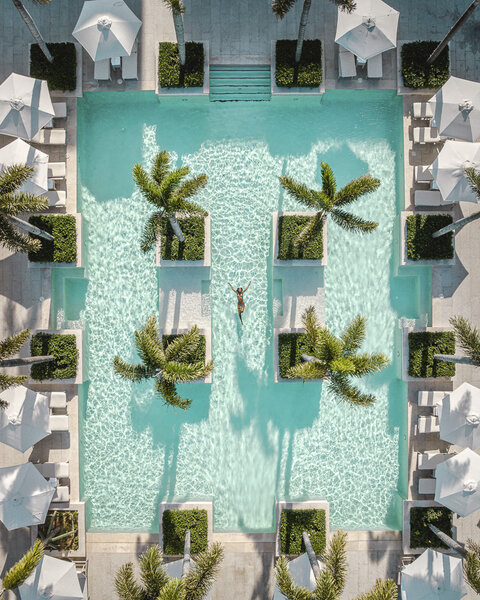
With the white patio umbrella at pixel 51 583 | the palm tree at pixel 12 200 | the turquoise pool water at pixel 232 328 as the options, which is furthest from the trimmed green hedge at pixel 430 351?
the white patio umbrella at pixel 51 583

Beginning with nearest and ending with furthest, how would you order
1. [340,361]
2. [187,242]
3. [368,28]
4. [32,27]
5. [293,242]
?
[340,361], [32,27], [368,28], [187,242], [293,242]

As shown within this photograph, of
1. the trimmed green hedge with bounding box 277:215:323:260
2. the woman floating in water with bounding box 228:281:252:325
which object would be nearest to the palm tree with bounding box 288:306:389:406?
the trimmed green hedge with bounding box 277:215:323:260

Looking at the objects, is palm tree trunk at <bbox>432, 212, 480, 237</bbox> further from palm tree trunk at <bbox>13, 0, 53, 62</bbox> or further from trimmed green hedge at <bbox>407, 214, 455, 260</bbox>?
palm tree trunk at <bbox>13, 0, 53, 62</bbox>

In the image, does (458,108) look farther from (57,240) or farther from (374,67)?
(57,240)

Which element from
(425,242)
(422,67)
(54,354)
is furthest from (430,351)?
(54,354)

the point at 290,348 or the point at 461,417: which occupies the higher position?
the point at 290,348

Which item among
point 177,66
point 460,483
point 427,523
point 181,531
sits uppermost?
point 177,66
